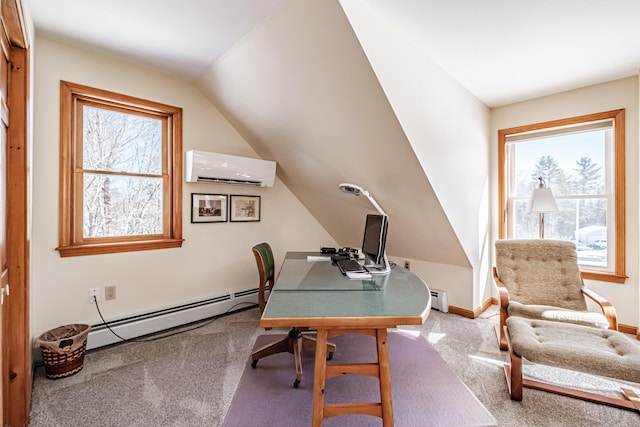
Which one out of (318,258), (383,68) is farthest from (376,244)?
(383,68)

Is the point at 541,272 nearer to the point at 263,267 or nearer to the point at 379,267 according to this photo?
the point at 379,267

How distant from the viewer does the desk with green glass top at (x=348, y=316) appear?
1.31 meters

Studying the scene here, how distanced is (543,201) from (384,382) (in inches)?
95.4

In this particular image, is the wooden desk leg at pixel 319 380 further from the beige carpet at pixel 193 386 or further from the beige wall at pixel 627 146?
the beige wall at pixel 627 146

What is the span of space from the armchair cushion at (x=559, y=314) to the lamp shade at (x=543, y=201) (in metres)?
0.90

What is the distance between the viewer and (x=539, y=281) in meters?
2.62

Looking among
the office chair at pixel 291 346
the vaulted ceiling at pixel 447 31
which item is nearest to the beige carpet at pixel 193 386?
the office chair at pixel 291 346

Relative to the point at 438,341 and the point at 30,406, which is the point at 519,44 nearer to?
the point at 438,341

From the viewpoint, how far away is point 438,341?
2.62 metres

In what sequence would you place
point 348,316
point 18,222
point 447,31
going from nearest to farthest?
point 348,316 < point 18,222 < point 447,31

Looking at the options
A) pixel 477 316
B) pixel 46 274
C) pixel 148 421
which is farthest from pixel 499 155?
pixel 46 274

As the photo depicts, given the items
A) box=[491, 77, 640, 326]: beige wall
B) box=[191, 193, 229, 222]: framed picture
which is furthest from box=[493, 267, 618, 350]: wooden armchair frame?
box=[191, 193, 229, 222]: framed picture

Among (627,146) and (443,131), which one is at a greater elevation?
(443,131)

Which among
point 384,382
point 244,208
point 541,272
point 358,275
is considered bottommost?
point 384,382
